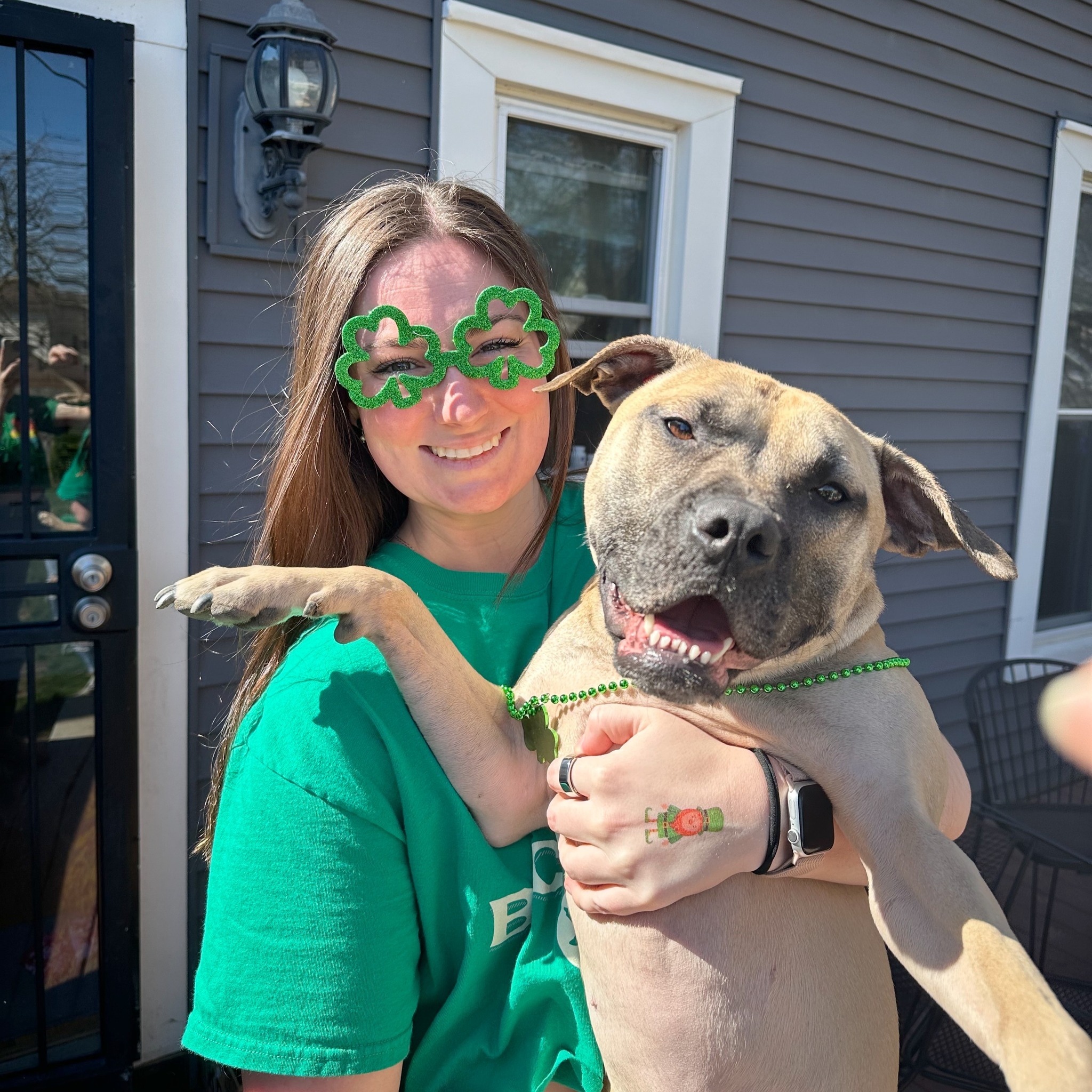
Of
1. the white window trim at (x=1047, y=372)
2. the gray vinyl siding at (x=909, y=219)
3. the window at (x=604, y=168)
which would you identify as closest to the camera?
the window at (x=604, y=168)

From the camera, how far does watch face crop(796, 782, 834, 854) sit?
1.58 metres

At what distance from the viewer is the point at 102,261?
316 cm

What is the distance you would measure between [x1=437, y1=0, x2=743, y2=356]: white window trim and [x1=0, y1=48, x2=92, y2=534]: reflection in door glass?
1.34m

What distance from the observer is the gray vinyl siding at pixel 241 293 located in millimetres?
3387

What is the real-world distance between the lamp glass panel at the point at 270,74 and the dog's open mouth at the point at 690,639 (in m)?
2.41

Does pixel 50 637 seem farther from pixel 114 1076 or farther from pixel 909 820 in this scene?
pixel 909 820

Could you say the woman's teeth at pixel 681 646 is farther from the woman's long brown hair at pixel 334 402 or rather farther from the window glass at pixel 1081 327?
the window glass at pixel 1081 327

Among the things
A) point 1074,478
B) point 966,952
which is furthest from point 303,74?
point 1074,478

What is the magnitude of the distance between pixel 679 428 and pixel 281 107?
6.99 feet

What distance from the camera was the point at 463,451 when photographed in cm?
181

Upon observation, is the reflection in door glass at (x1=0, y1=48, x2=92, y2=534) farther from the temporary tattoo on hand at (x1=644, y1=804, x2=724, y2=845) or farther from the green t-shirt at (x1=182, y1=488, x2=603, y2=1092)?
the temporary tattoo on hand at (x1=644, y1=804, x2=724, y2=845)

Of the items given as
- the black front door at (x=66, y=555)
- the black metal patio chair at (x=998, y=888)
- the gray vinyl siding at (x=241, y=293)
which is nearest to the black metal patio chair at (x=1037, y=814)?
the black metal patio chair at (x=998, y=888)

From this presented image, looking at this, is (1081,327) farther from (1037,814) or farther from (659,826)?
(659,826)

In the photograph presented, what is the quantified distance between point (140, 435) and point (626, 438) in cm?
211
